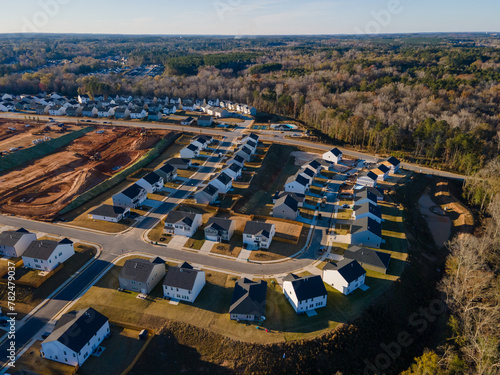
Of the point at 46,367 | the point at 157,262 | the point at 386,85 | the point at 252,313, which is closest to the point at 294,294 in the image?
the point at 252,313

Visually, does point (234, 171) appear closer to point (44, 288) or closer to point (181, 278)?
point (181, 278)

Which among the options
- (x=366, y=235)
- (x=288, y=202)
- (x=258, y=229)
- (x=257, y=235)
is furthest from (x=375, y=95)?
(x=257, y=235)

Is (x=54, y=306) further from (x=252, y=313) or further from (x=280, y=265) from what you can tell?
(x=280, y=265)

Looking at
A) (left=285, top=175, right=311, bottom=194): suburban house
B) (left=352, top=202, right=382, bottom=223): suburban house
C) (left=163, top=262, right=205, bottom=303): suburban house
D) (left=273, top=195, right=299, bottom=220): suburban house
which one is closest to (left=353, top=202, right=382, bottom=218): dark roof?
(left=352, top=202, right=382, bottom=223): suburban house

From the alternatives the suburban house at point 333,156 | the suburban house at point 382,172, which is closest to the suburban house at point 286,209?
the suburban house at point 382,172

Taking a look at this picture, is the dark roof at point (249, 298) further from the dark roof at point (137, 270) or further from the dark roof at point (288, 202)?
the dark roof at point (288, 202)

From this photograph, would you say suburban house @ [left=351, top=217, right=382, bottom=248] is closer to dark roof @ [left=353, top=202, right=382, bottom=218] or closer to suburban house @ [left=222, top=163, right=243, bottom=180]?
dark roof @ [left=353, top=202, right=382, bottom=218]
